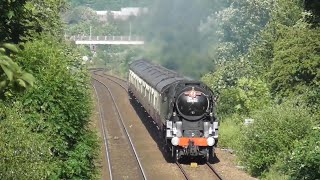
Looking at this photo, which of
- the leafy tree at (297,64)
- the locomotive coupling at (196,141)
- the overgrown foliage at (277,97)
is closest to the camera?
the overgrown foliage at (277,97)

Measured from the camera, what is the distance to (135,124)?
2941cm

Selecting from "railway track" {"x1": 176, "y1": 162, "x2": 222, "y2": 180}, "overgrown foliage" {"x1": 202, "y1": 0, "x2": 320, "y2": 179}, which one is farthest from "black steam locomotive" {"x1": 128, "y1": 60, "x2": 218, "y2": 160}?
"overgrown foliage" {"x1": 202, "y1": 0, "x2": 320, "y2": 179}

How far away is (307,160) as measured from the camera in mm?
13109

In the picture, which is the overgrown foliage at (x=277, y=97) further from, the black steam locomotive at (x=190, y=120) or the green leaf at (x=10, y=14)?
the green leaf at (x=10, y=14)

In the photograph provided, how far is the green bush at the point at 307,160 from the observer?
42.7 feet

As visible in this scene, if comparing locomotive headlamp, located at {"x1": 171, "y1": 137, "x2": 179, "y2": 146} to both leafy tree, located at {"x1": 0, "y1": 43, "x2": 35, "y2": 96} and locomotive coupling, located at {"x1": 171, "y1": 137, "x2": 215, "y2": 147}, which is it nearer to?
locomotive coupling, located at {"x1": 171, "y1": 137, "x2": 215, "y2": 147}

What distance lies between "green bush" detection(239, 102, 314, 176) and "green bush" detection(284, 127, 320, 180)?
2.99m

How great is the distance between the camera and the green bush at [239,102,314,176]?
1758 cm

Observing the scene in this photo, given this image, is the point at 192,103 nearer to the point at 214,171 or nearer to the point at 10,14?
the point at 214,171

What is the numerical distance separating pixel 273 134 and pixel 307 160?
183 inches

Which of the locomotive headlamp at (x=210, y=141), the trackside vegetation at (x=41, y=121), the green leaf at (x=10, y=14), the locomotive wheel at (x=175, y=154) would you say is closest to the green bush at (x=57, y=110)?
the trackside vegetation at (x=41, y=121)

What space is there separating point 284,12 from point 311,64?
10461 mm

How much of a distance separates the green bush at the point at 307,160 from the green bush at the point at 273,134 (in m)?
2.99

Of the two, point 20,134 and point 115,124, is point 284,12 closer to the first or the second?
point 115,124
